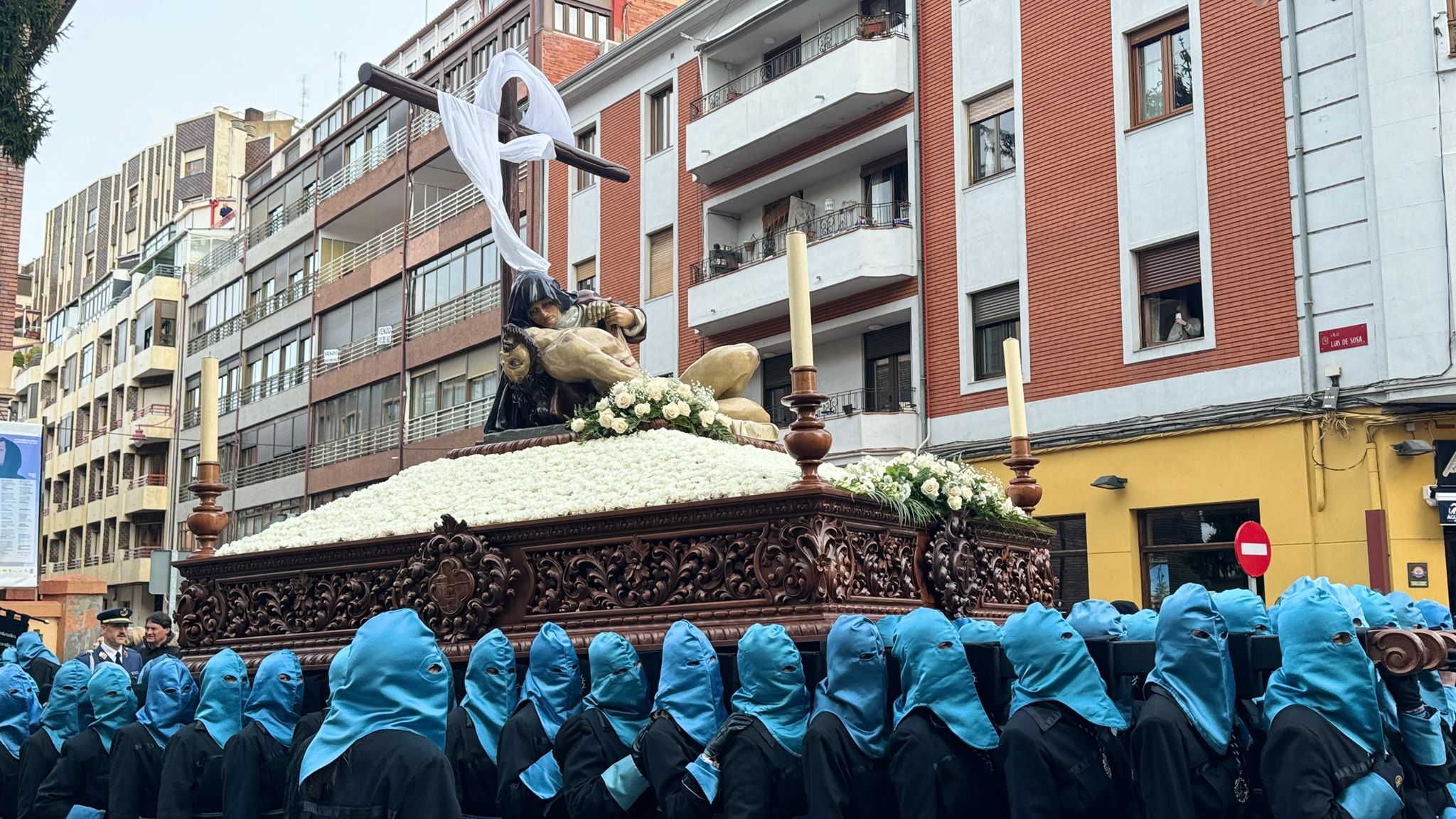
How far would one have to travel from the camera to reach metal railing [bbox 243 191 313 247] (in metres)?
40.5

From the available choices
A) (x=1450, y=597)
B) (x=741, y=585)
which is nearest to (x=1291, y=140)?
(x=1450, y=597)

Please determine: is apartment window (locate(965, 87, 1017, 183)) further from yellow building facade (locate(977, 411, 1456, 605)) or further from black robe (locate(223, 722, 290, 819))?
black robe (locate(223, 722, 290, 819))

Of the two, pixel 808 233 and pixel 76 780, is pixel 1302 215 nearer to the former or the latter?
pixel 808 233

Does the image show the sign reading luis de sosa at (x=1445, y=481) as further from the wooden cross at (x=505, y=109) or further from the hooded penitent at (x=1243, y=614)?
the hooded penitent at (x=1243, y=614)

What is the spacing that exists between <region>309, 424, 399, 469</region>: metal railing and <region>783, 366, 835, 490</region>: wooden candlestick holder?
28.2 metres

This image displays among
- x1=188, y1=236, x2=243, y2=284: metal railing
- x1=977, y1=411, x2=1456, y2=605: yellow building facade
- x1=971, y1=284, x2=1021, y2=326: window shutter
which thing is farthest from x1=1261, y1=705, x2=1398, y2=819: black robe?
x1=188, y1=236, x2=243, y2=284: metal railing

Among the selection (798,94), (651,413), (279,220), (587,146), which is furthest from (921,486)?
(279,220)

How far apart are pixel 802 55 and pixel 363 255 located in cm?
1791

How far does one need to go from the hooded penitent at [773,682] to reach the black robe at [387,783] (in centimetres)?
132

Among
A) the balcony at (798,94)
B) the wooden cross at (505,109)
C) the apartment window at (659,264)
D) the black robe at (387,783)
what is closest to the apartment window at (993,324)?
the balcony at (798,94)

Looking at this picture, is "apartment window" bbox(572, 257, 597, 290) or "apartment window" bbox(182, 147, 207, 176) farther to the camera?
"apartment window" bbox(182, 147, 207, 176)

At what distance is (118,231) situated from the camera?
6222cm

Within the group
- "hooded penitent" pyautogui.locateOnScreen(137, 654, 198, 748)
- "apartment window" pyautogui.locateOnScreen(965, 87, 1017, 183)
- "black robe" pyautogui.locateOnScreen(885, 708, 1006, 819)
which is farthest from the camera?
"apartment window" pyautogui.locateOnScreen(965, 87, 1017, 183)

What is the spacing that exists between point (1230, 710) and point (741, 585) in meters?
2.26
